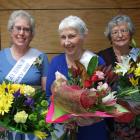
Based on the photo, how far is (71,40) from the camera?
2.17m

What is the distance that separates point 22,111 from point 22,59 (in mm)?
745

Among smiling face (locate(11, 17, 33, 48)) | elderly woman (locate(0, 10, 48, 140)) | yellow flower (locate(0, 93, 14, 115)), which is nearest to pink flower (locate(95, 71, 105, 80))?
yellow flower (locate(0, 93, 14, 115))

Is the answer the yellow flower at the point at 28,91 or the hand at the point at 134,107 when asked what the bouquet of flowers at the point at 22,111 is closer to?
the yellow flower at the point at 28,91

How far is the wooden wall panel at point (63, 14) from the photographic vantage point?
3.45m

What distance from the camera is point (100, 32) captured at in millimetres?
3482

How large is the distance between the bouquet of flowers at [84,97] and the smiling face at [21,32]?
0.73m

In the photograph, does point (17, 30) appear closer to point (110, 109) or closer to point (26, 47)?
point (26, 47)

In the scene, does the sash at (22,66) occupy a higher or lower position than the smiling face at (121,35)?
lower

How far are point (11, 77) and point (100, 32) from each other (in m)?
1.25

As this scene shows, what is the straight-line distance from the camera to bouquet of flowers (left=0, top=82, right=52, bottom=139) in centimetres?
183

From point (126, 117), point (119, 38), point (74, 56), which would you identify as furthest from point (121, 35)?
point (126, 117)

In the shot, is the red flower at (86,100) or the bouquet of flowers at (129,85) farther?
the bouquet of flowers at (129,85)

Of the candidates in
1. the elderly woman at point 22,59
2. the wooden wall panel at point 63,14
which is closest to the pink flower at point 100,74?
the elderly woman at point 22,59

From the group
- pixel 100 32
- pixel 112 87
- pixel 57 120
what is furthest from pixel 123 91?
pixel 100 32
